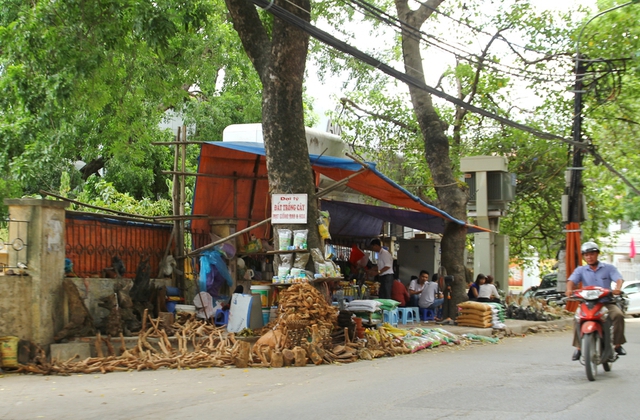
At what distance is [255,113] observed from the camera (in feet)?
79.4

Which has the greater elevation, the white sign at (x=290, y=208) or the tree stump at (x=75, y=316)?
the white sign at (x=290, y=208)

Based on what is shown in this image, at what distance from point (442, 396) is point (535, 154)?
1779 cm

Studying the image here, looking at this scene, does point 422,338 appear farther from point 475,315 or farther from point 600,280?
point 600,280

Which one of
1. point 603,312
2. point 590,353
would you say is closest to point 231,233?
point 603,312

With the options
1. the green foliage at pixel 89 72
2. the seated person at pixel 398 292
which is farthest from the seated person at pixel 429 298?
the green foliage at pixel 89 72

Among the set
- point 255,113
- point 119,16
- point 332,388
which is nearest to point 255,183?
point 119,16

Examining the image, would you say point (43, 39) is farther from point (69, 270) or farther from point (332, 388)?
point (332, 388)

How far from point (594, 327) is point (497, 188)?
40.4 feet

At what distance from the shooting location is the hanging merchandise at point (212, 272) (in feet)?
42.7

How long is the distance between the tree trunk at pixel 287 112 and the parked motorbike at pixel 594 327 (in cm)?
445

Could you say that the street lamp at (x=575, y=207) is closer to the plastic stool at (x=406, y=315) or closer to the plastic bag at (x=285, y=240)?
the plastic stool at (x=406, y=315)

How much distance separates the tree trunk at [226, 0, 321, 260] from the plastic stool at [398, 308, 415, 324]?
556cm

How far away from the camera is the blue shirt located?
9078mm

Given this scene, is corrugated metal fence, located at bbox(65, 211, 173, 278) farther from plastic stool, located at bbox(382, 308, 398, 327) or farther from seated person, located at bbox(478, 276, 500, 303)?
seated person, located at bbox(478, 276, 500, 303)
